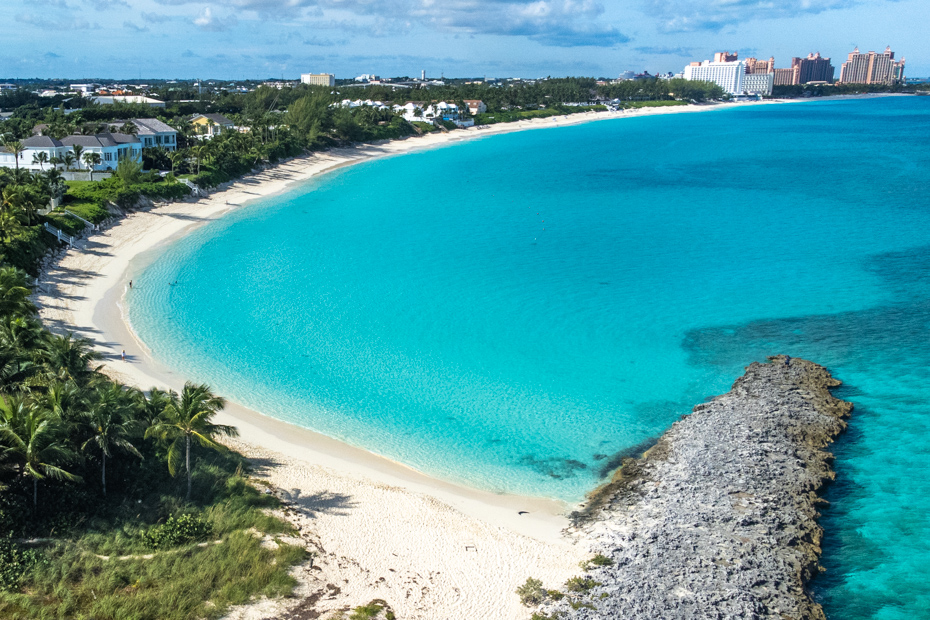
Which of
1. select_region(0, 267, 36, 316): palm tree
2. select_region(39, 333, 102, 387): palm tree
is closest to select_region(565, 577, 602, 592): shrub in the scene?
select_region(39, 333, 102, 387): palm tree

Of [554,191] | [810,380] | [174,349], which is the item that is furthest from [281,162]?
[810,380]

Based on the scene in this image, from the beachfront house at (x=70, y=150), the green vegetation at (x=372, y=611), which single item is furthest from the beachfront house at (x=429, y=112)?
the green vegetation at (x=372, y=611)

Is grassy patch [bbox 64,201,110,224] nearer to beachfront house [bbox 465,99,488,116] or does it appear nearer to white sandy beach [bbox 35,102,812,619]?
white sandy beach [bbox 35,102,812,619]

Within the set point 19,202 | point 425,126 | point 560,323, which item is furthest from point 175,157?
point 425,126

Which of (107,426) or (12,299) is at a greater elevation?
(12,299)

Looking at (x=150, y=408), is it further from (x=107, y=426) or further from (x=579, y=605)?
(x=579, y=605)

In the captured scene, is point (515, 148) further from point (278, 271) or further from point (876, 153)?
point (278, 271)

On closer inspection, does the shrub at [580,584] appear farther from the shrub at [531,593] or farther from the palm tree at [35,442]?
the palm tree at [35,442]
